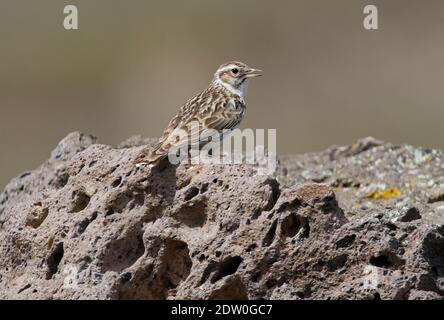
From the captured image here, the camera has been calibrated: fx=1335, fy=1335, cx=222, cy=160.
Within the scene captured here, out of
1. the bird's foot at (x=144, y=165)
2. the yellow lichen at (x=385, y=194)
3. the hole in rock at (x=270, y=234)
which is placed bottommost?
the yellow lichen at (x=385, y=194)

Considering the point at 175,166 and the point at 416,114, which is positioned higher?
the point at 175,166

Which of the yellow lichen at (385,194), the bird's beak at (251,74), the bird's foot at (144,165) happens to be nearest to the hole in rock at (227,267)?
the bird's foot at (144,165)

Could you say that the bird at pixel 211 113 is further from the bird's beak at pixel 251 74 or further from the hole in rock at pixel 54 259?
the hole in rock at pixel 54 259

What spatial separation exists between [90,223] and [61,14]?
23553 millimetres

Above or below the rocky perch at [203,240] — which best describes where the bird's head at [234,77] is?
above

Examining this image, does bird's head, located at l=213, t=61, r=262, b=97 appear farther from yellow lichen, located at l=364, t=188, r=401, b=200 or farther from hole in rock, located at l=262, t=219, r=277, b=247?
hole in rock, located at l=262, t=219, r=277, b=247

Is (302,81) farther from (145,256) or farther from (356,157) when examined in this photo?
(145,256)

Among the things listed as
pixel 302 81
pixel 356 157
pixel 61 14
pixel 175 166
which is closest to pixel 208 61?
pixel 302 81

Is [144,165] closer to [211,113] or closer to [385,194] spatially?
[211,113]

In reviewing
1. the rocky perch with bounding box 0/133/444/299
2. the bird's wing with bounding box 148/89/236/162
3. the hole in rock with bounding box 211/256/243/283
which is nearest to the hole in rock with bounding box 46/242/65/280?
the rocky perch with bounding box 0/133/444/299

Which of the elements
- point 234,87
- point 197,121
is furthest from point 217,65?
point 197,121

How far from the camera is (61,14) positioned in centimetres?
3091

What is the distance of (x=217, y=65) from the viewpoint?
2773 centimetres

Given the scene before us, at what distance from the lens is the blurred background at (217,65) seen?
82.2 feet
